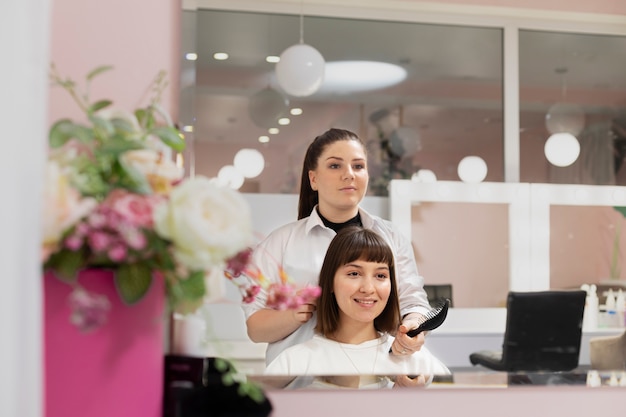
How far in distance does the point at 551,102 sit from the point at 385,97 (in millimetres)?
328

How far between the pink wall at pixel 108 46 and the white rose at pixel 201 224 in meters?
0.39

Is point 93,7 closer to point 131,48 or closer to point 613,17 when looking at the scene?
point 131,48

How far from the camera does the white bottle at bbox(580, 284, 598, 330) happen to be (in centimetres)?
141

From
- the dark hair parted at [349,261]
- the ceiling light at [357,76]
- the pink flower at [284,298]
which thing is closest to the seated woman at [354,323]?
the dark hair parted at [349,261]

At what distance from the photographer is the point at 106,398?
1.00 m

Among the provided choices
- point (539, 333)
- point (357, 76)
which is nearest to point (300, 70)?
point (357, 76)

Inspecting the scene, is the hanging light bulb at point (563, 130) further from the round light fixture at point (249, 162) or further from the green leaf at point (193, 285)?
the green leaf at point (193, 285)

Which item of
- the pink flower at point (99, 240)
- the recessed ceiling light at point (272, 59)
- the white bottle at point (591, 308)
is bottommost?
the white bottle at point (591, 308)

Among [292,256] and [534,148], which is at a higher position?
[534,148]

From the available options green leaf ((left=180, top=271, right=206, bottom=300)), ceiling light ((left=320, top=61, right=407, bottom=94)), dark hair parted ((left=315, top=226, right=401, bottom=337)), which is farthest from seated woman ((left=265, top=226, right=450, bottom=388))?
green leaf ((left=180, top=271, right=206, bottom=300))

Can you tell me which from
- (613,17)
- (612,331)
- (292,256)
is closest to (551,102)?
(613,17)

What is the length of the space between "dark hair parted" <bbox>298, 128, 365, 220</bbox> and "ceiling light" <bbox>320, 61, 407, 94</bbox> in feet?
0.28

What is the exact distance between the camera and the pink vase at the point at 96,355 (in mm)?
979

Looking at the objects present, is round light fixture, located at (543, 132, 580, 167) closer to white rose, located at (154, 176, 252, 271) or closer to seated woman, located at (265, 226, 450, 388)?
seated woman, located at (265, 226, 450, 388)
